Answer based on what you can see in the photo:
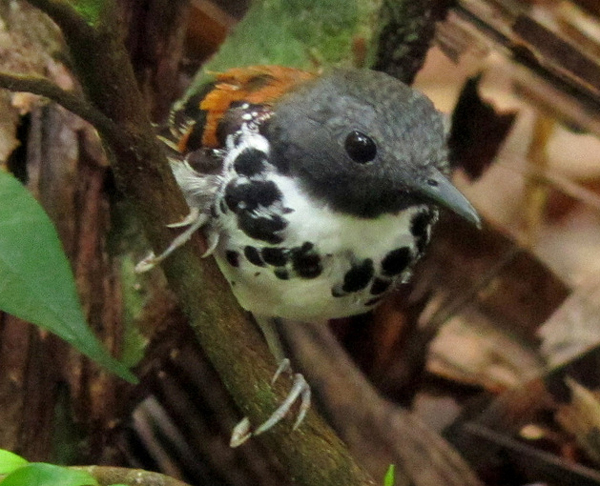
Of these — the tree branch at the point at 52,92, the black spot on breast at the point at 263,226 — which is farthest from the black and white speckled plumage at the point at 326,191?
the tree branch at the point at 52,92

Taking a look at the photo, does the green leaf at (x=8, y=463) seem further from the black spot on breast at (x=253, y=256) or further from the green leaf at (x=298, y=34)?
the green leaf at (x=298, y=34)

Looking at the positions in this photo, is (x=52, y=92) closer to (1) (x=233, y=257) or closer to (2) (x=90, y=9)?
(2) (x=90, y=9)

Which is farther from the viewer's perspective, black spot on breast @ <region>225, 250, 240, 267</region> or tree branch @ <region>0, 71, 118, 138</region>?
black spot on breast @ <region>225, 250, 240, 267</region>

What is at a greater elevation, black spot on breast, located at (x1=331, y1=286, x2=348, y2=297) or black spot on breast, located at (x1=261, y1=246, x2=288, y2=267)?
black spot on breast, located at (x1=261, y1=246, x2=288, y2=267)

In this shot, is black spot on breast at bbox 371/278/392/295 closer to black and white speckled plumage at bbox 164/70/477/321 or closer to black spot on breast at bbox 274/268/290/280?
black and white speckled plumage at bbox 164/70/477/321

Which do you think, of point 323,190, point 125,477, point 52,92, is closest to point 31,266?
point 52,92

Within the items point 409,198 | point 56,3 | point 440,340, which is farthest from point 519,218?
point 56,3

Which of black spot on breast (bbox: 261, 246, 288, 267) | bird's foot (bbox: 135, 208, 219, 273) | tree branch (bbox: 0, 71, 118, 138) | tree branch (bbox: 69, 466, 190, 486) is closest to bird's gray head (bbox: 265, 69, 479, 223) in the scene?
black spot on breast (bbox: 261, 246, 288, 267)
